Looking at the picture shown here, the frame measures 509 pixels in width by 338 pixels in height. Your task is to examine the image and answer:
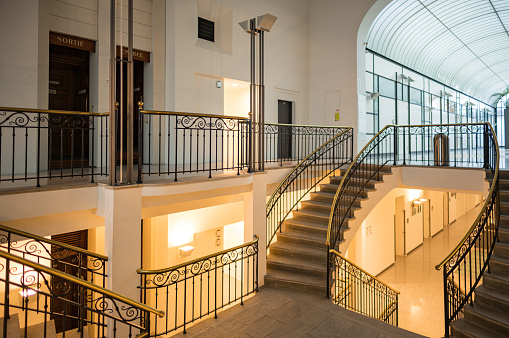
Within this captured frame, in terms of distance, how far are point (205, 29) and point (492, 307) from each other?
938cm

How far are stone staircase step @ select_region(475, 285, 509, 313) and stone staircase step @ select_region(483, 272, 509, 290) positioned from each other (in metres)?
0.05

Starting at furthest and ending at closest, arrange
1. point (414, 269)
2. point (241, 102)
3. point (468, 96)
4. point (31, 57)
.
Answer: point (468, 96) → point (414, 269) → point (241, 102) → point (31, 57)

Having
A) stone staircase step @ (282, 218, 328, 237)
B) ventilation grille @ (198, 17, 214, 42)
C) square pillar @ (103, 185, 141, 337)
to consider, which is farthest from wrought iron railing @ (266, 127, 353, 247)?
ventilation grille @ (198, 17, 214, 42)

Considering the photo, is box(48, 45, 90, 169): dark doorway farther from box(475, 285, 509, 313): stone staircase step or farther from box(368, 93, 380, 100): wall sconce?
box(368, 93, 380, 100): wall sconce

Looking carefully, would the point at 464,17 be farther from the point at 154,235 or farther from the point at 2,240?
the point at 2,240

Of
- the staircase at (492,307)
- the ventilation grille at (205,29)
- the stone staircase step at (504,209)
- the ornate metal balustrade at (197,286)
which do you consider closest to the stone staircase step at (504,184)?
the stone staircase step at (504,209)

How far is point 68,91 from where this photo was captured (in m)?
8.44

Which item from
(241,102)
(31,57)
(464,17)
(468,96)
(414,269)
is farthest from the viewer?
(468,96)

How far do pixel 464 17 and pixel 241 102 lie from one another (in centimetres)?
1101

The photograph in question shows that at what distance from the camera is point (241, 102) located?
39.1ft

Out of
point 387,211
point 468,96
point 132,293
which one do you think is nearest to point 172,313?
point 132,293

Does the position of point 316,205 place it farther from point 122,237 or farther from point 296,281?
point 122,237

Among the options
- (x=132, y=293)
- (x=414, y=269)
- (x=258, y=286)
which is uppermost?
(x=132, y=293)

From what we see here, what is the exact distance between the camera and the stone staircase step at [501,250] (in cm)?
585
